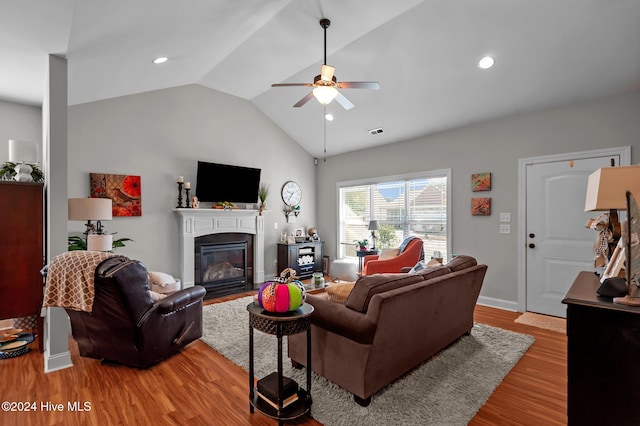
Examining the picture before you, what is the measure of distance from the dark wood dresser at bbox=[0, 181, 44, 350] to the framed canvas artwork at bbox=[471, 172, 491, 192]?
530 cm

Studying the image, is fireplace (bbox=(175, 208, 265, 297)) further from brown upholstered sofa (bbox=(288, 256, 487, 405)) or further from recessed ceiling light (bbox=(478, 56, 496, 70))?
recessed ceiling light (bbox=(478, 56, 496, 70))

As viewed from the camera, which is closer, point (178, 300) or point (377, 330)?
point (377, 330)

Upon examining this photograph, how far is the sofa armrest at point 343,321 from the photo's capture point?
2.01m

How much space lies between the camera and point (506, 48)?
3.43 m

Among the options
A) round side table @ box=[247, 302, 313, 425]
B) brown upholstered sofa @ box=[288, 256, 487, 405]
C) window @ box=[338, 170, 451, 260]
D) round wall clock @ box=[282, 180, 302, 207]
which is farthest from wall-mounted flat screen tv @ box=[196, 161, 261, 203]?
round side table @ box=[247, 302, 313, 425]

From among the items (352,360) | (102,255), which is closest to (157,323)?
(102,255)

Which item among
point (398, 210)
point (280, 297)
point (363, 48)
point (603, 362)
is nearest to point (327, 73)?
point (363, 48)

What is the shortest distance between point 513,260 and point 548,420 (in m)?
2.74

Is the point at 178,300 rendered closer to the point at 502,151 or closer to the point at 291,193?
the point at 291,193

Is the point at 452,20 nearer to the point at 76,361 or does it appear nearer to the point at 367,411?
the point at 367,411

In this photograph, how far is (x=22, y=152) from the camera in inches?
126

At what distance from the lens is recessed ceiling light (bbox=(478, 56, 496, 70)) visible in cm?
362

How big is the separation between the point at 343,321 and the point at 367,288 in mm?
276

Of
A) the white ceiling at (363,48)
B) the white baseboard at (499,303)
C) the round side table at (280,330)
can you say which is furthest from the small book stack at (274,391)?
the white baseboard at (499,303)
